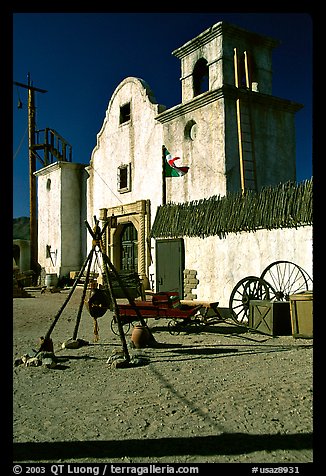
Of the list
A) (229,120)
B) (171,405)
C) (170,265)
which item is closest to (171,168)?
(229,120)

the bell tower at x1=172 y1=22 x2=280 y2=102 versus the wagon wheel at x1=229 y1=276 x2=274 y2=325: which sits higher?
the bell tower at x1=172 y1=22 x2=280 y2=102

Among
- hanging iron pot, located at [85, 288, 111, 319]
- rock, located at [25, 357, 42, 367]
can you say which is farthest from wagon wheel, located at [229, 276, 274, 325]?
rock, located at [25, 357, 42, 367]

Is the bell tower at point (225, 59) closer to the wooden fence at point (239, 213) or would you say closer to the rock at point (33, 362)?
the wooden fence at point (239, 213)

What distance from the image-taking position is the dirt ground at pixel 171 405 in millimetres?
4066

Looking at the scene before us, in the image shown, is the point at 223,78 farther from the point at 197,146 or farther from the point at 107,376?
the point at 107,376

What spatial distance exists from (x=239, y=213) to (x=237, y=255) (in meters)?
1.11

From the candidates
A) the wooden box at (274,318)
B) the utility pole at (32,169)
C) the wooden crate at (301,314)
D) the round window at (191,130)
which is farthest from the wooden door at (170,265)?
the utility pole at (32,169)

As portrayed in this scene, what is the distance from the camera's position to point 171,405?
5.24 m

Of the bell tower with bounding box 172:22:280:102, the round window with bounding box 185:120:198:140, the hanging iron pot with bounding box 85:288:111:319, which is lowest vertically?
the hanging iron pot with bounding box 85:288:111:319

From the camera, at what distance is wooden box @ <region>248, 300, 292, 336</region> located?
955cm

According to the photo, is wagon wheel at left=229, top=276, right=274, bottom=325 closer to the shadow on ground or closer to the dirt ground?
the dirt ground

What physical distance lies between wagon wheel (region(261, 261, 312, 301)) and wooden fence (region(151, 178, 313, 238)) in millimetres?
961
